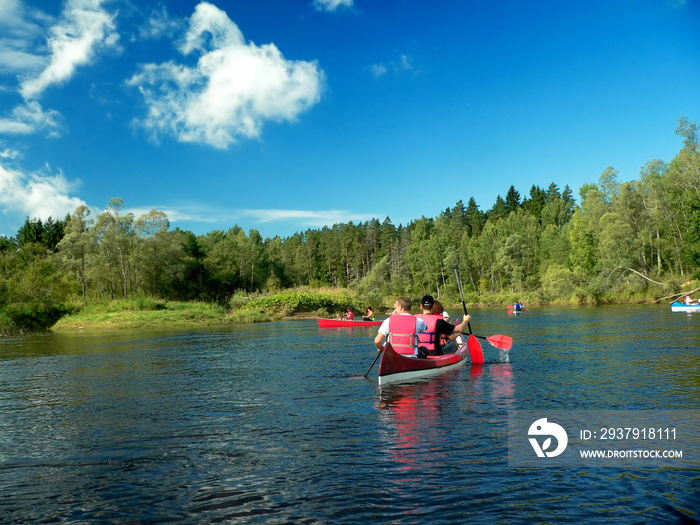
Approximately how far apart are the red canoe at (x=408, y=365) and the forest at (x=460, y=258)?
37.0 m

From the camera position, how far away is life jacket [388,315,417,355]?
480 inches

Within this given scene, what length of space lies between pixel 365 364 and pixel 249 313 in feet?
107

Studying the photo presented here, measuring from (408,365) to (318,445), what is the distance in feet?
17.3

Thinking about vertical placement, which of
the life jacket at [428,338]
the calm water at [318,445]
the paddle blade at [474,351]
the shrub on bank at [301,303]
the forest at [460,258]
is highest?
the forest at [460,258]

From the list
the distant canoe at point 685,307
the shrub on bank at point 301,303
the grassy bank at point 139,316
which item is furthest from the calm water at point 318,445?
the shrub on bank at point 301,303

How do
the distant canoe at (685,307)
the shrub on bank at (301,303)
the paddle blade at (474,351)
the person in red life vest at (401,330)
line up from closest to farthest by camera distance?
the person in red life vest at (401,330)
the paddle blade at (474,351)
the distant canoe at (685,307)
the shrub on bank at (301,303)

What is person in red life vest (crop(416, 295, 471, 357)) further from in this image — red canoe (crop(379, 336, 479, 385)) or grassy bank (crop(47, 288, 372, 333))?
grassy bank (crop(47, 288, 372, 333))

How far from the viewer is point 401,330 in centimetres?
1231

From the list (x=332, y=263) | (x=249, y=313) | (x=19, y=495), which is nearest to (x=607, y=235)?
(x=249, y=313)

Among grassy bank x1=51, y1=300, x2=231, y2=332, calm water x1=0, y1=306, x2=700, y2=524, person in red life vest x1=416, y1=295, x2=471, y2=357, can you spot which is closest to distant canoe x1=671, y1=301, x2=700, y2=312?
calm water x1=0, y1=306, x2=700, y2=524

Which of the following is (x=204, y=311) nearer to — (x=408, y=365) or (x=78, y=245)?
(x=78, y=245)

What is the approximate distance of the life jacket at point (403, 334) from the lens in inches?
480

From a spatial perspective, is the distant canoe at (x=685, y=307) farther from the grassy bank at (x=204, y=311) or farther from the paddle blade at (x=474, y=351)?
the paddle blade at (x=474, y=351)

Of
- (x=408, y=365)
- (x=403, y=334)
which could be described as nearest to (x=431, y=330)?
(x=403, y=334)
